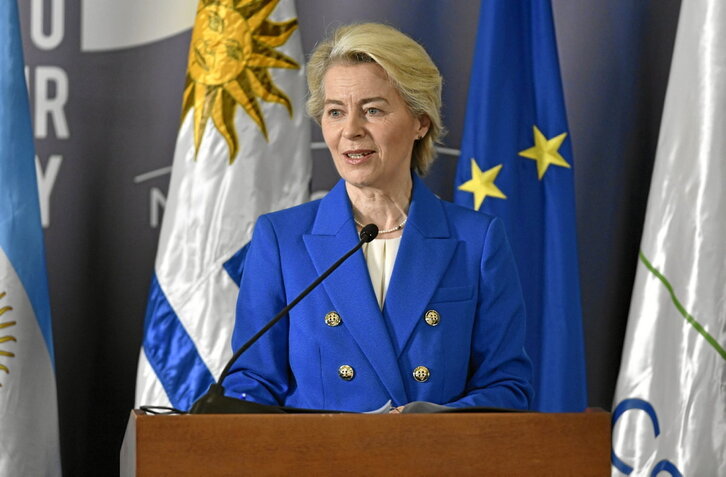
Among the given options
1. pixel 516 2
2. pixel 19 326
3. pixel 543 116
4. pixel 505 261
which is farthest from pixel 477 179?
pixel 19 326

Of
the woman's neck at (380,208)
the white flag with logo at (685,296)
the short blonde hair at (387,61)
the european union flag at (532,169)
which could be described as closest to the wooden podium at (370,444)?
the woman's neck at (380,208)

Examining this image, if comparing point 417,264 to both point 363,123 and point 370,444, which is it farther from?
point 370,444

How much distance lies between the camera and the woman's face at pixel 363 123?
2248 millimetres

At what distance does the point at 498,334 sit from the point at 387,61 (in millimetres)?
626

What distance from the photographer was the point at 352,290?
212 centimetres

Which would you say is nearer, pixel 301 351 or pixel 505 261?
pixel 301 351

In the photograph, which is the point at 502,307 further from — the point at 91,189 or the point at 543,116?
the point at 91,189

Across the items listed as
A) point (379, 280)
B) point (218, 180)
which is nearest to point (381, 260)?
point (379, 280)

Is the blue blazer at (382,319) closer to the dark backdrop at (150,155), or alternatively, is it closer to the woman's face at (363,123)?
the woman's face at (363,123)

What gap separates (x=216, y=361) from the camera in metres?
3.37

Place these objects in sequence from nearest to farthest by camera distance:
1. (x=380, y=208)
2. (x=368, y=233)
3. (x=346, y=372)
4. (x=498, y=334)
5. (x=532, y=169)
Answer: (x=368, y=233) < (x=346, y=372) < (x=498, y=334) < (x=380, y=208) < (x=532, y=169)

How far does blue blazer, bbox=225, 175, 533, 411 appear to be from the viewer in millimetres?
2088

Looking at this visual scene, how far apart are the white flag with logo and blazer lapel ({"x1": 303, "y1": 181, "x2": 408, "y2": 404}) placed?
136 centimetres

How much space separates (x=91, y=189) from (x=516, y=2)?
5.52ft
